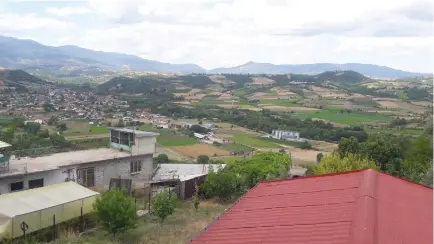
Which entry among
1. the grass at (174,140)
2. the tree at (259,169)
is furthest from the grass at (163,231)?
the grass at (174,140)

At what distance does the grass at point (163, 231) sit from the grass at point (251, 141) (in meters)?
38.3

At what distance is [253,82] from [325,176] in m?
146

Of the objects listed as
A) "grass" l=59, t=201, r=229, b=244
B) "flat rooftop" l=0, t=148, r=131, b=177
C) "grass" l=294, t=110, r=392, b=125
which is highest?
"flat rooftop" l=0, t=148, r=131, b=177

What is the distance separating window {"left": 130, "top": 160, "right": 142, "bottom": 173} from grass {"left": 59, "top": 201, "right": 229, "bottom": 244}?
596 cm

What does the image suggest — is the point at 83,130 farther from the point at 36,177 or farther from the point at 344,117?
the point at 344,117

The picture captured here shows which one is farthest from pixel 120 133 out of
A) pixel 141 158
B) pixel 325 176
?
pixel 325 176

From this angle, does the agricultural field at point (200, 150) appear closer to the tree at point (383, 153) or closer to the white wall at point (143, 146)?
the tree at point (383, 153)

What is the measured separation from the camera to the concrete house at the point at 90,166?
664 inches

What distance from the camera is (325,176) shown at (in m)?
10.6

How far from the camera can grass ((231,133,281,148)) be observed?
178 feet

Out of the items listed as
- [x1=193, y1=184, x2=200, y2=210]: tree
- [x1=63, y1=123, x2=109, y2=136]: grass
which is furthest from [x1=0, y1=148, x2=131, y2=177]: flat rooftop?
[x1=63, y1=123, x2=109, y2=136]: grass

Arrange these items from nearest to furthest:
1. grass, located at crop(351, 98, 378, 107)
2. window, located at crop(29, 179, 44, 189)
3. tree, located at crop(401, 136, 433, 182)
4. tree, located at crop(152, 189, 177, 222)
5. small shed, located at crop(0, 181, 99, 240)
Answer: small shed, located at crop(0, 181, 99, 240)
tree, located at crop(152, 189, 177, 222)
window, located at crop(29, 179, 44, 189)
tree, located at crop(401, 136, 433, 182)
grass, located at crop(351, 98, 378, 107)

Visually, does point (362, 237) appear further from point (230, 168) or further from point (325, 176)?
point (230, 168)

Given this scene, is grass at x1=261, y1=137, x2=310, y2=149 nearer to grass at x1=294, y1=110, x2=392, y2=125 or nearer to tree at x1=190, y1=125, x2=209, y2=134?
tree at x1=190, y1=125, x2=209, y2=134
